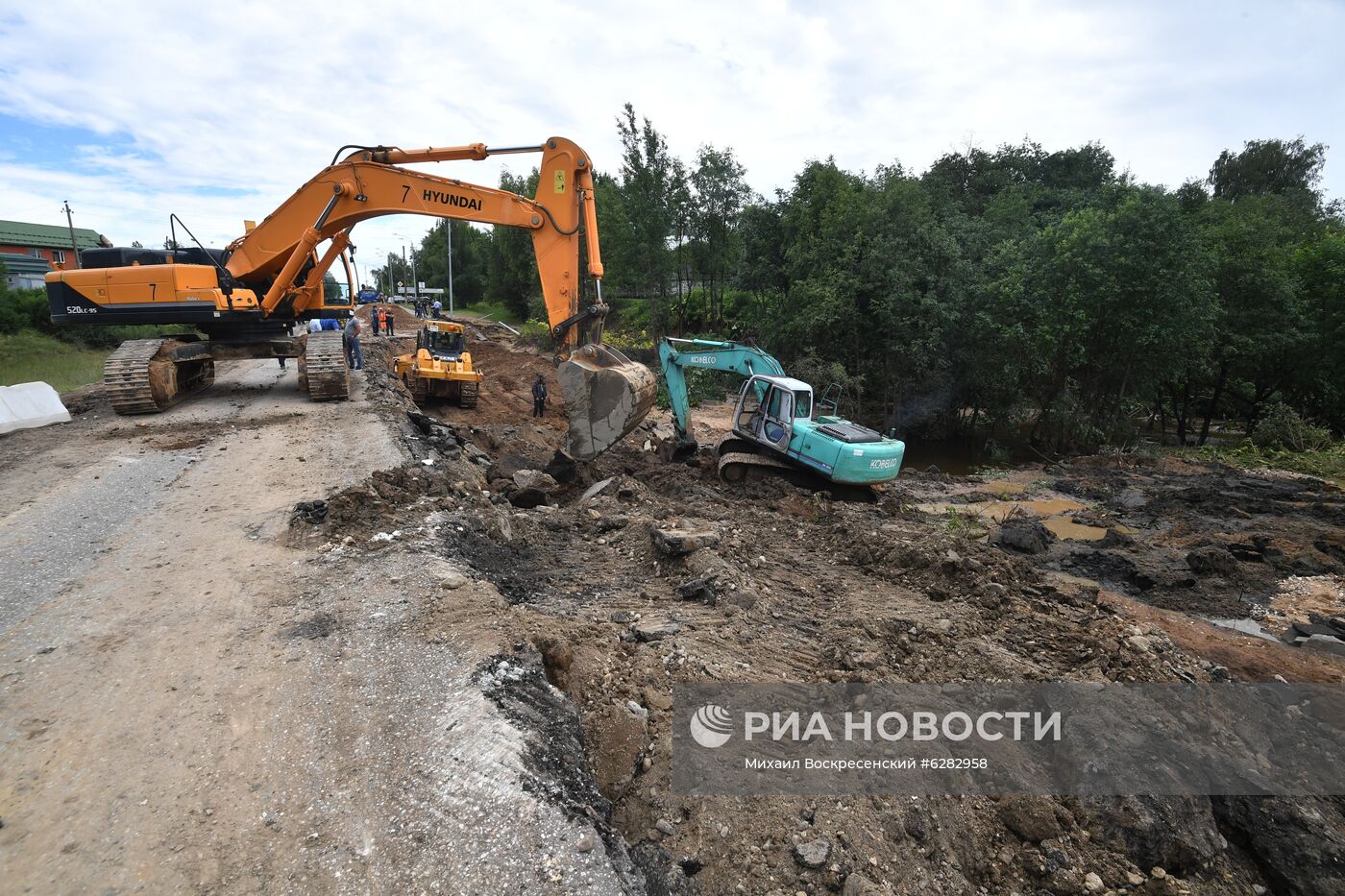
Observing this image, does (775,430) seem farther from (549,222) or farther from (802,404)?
(549,222)

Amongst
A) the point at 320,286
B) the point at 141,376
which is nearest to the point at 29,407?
the point at 141,376

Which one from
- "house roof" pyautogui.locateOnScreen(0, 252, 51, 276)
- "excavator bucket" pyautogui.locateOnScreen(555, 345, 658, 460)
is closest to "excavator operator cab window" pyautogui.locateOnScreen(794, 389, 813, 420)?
"excavator bucket" pyautogui.locateOnScreen(555, 345, 658, 460)

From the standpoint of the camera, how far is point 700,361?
12.0 metres

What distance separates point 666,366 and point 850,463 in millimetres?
3927

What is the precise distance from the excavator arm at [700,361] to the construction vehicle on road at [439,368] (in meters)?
6.06

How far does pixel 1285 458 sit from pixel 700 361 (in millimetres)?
16272

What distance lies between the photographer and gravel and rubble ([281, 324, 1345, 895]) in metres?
3.23

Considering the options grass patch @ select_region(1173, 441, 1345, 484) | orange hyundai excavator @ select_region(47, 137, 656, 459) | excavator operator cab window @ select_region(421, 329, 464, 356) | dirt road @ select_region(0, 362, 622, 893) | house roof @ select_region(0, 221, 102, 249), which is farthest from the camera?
house roof @ select_region(0, 221, 102, 249)

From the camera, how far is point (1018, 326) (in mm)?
18219

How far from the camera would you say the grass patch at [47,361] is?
15969 millimetres

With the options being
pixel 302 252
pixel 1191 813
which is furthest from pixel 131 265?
pixel 1191 813

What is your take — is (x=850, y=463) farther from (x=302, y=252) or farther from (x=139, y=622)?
(x=302, y=252)

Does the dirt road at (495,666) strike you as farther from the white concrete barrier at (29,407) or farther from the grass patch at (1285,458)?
the grass patch at (1285,458)

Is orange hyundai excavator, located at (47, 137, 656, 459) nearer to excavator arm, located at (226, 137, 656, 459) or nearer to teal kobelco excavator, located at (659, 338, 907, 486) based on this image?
excavator arm, located at (226, 137, 656, 459)
